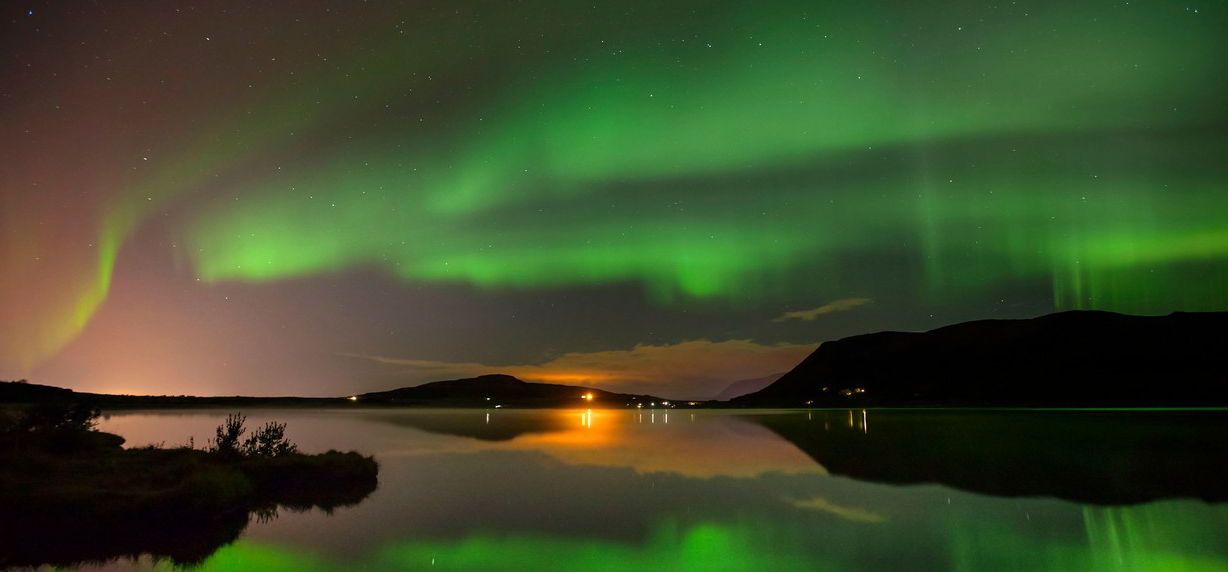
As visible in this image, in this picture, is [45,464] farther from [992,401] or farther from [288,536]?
[992,401]

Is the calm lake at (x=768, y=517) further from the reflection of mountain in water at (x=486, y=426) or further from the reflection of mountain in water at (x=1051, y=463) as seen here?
the reflection of mountain in water at (x=486, y=426)

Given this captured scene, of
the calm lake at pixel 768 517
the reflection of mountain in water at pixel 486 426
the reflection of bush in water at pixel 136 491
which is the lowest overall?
the reflection of mountain in water at pixel 486 426

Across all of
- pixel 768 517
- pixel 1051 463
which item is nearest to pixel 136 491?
pixel 768 517

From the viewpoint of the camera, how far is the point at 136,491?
67.0 ft

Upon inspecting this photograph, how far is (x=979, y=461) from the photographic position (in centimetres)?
3938

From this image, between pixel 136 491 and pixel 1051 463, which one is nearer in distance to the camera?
pixel 136 491

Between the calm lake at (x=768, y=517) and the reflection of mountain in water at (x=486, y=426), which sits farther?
the reflection of mountain in water at (x=486, y=426)

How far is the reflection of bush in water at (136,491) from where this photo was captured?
1642cm

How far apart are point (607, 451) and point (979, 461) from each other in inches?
864

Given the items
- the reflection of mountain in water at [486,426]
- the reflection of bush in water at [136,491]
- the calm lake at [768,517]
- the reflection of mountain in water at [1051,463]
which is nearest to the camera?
the calm lake at [768,517]

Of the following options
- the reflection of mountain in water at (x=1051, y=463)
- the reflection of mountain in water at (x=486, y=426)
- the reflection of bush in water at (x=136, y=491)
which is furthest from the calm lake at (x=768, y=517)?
the reflection of mountain in water at (x=486, y=426)

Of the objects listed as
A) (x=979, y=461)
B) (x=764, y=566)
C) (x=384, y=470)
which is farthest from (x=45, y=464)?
(x=979, y=461)

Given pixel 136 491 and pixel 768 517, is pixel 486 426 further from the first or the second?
pixel 768 517

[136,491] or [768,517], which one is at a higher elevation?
[136,491]
